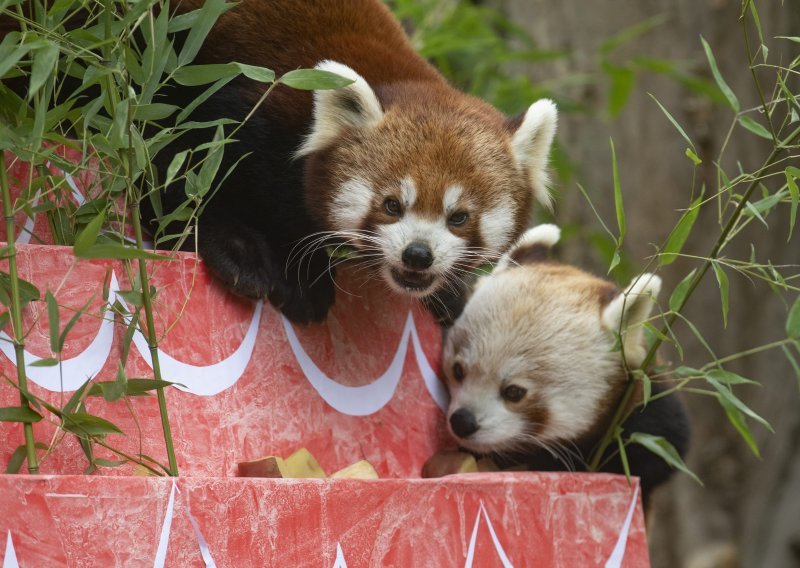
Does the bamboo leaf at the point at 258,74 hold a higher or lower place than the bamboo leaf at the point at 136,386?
higher

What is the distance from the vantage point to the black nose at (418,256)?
2.30m

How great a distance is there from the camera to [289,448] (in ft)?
7.07

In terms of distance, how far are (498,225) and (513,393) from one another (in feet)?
1.57

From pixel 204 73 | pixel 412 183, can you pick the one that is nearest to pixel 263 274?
pixel 412 183

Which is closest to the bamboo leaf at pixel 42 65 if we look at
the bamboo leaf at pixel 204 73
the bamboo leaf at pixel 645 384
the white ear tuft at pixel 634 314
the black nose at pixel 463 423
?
the bamboo leaf at pixel 204 73

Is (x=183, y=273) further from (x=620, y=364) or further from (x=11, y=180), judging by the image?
(x=620, y=364)

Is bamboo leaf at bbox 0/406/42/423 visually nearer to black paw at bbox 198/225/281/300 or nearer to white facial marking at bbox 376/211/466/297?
black paw at bbox 198/225/281/300

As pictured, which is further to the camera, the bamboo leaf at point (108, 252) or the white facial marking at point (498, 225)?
the white facial marking at point (498, 225)

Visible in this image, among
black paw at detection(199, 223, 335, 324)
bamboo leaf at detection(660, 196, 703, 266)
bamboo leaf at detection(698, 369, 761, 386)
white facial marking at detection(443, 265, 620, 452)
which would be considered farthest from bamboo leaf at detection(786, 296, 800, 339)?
black paw at detection(199, 223, 335, 324)

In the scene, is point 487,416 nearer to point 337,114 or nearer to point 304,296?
point 304,296

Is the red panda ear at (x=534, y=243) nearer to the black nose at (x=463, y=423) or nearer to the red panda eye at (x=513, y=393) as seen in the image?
the red panda eye at (x=513, y=393)

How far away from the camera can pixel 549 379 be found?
2748 millimetres

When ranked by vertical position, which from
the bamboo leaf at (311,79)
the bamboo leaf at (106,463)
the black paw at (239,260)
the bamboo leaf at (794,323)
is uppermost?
the bamboo leaf at (311,79)

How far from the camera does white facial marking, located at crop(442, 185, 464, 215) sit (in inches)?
94.3
